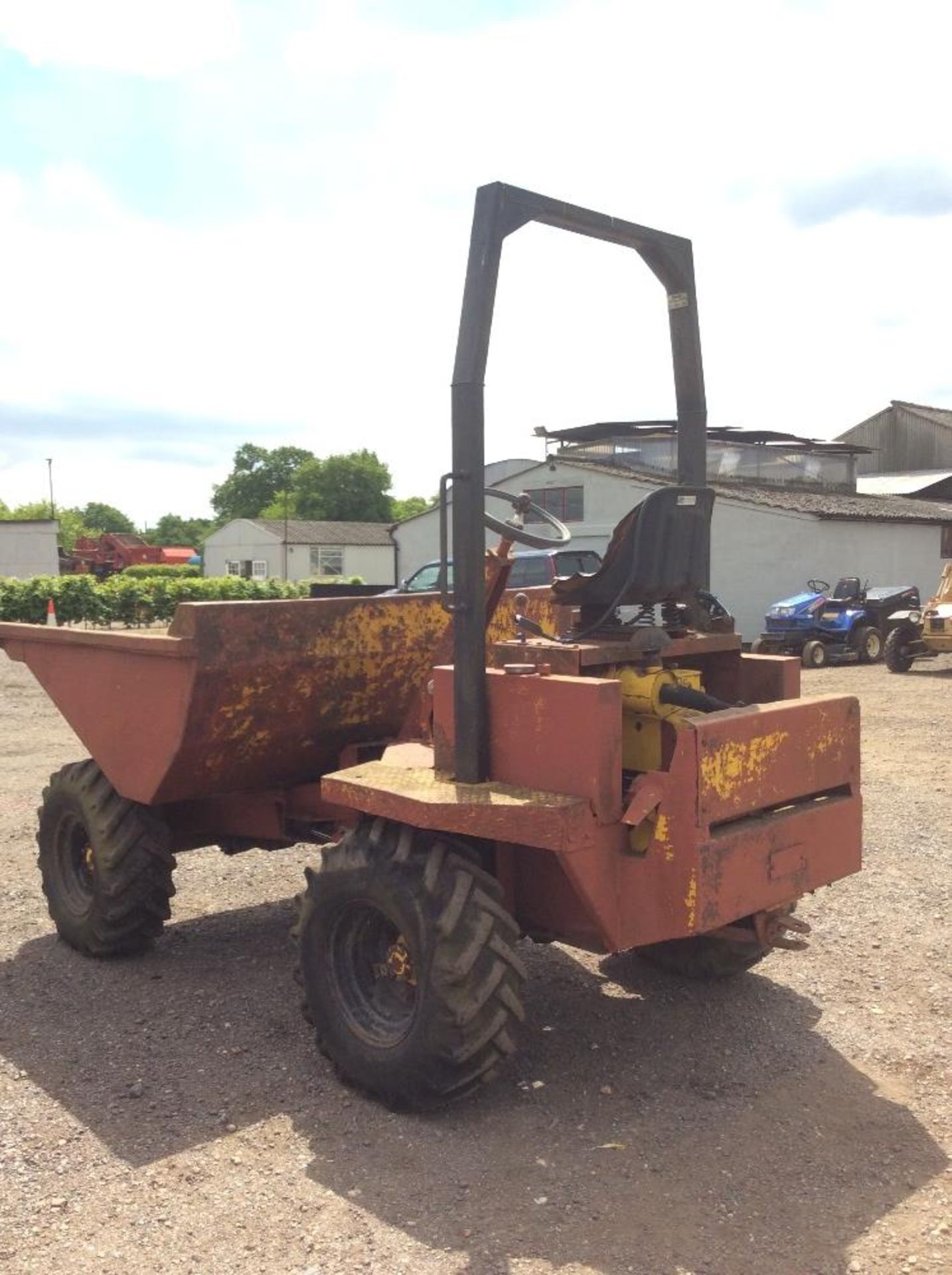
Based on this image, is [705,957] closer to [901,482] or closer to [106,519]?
[901,482]

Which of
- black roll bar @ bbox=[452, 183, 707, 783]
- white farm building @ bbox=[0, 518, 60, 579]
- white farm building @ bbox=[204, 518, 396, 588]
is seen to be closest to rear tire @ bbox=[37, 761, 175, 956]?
black roll bar @ bbox=[452, 183, 707, 783]

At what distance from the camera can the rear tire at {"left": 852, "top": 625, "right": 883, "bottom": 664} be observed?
21.4 meters

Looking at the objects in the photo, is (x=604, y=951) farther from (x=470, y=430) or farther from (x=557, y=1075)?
(x=470, y=430)

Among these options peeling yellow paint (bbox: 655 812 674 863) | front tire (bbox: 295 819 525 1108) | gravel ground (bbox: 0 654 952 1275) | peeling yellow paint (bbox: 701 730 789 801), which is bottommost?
gravel ground (bbox: 0 654 952 1275)

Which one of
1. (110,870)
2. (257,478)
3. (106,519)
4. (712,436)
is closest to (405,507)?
(257,478)

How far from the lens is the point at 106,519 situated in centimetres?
12756

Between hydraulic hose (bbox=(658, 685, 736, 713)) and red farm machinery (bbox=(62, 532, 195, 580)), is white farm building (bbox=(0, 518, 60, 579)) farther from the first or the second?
hydraulic hose (bbox=(658, 685, 736, 713))

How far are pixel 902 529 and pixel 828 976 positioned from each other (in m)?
25.9

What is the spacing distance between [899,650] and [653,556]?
655 inches

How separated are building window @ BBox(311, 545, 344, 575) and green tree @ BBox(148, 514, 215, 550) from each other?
63.7m

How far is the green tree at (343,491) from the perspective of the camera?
86125 mm

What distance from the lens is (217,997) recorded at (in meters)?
5.02

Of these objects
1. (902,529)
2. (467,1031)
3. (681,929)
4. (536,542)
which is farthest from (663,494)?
(902,529)

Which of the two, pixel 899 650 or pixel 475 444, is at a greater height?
pixel 475 444
